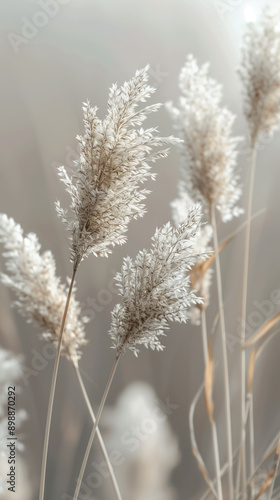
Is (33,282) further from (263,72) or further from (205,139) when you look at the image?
(263,72)

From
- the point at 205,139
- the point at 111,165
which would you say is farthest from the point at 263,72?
the point at 111,165

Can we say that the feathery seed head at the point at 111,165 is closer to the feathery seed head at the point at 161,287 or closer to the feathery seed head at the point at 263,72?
the feathery seed head at the point at 161,287

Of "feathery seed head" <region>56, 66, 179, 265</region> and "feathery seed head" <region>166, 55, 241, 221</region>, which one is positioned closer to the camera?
"feathery seed head" <region>56, 66, 179, 265</region>

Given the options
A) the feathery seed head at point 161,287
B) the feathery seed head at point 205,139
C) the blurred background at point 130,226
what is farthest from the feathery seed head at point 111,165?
the blurred background at point 130,226

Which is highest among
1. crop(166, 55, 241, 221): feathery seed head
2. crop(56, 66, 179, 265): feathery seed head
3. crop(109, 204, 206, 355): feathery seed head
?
crop(166, 55, 241, 221): feathery seed head

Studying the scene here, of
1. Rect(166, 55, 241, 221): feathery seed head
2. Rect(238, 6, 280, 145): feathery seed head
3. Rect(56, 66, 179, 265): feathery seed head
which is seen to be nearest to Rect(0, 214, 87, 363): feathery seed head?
Rect(56, 66, 179, 265): feathery seed head

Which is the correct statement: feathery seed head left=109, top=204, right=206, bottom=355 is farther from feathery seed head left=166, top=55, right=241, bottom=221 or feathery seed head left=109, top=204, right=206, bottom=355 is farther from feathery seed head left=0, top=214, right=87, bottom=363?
feathery seed head left=166, top=55, right=241, bottom=221
